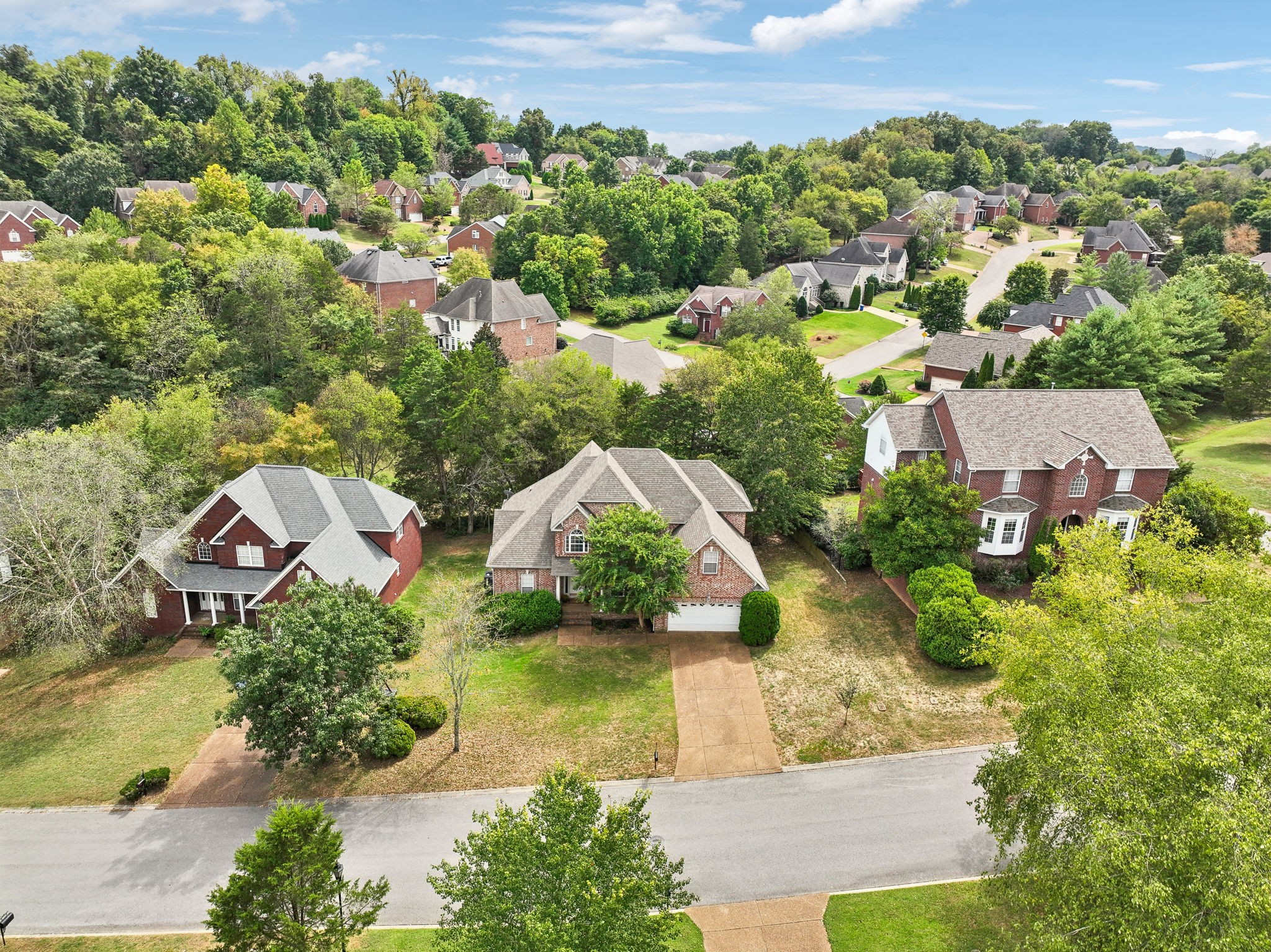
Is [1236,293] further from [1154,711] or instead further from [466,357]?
[1154,711]

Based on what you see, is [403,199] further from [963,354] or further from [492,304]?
[963,354]

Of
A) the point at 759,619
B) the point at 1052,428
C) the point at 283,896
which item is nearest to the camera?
the point at 283,896

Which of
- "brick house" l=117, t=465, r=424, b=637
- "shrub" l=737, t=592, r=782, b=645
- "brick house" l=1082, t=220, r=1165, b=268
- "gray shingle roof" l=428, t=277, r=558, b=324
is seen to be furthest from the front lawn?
"brick house" l=1082, t=220, r=1165, b=268

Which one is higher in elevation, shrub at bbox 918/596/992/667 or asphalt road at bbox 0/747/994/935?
shrub at bbox 918/596/992/667

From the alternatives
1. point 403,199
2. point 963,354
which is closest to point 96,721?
point 963,354

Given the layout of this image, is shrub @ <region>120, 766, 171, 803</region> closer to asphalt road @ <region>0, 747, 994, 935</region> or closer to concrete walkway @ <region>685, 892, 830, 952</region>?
asphalt road @ <region>0, 747, 994, 935</region>

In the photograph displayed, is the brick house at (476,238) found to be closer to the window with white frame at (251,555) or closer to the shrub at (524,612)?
the window with white frame at (251,555)

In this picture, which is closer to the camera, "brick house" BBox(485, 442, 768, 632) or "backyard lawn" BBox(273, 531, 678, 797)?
"backyard lawn" BBox(273, 531, 678, 797)
